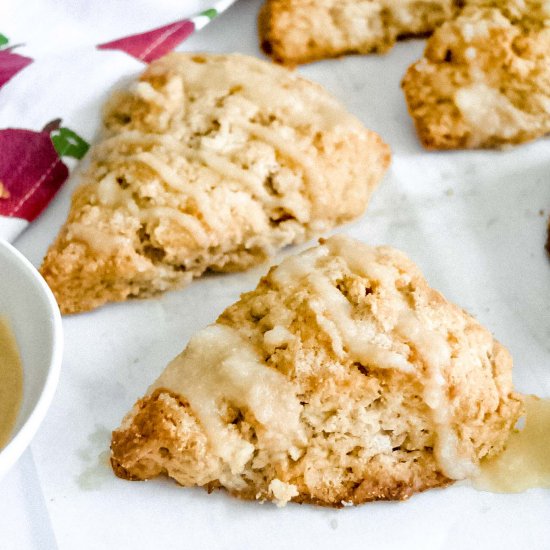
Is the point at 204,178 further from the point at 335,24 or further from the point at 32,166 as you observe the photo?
the point at 335,24

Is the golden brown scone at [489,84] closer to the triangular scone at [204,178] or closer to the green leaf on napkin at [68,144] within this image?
the triangular scone at [204,178]

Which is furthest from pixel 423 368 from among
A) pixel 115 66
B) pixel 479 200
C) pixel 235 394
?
pixel 115 66

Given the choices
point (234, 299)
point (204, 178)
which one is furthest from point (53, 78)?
point (234, 299)

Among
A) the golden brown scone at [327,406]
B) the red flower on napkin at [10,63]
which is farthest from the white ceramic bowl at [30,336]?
the red flower on napkin at [10,63]

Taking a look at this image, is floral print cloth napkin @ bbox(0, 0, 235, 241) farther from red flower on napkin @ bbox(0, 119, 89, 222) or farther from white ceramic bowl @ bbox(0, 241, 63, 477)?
white ceramic bowl @ bbox(0, 241, 63, 477)

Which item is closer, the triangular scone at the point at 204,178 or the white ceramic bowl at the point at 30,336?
the white ceramic bowl at the point at 30,336

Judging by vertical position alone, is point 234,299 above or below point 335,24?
below
